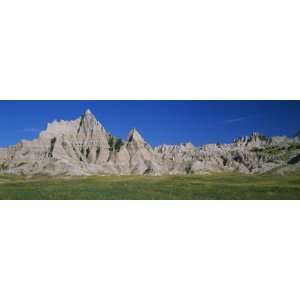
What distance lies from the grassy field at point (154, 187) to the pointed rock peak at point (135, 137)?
0.64 meters

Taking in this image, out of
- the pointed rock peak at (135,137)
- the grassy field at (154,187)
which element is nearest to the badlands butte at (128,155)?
the pointed rock peak at (135,137)

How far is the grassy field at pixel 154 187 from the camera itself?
9.18 metres

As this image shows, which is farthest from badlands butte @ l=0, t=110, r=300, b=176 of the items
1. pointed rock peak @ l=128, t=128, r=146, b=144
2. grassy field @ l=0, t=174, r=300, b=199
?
grassy field @ l=0, t=174, r=300, b=199

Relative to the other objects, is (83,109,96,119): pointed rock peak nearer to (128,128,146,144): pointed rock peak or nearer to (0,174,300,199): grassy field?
(128,128,146,144): pointed rock peak

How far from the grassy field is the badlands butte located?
13 centimetres
